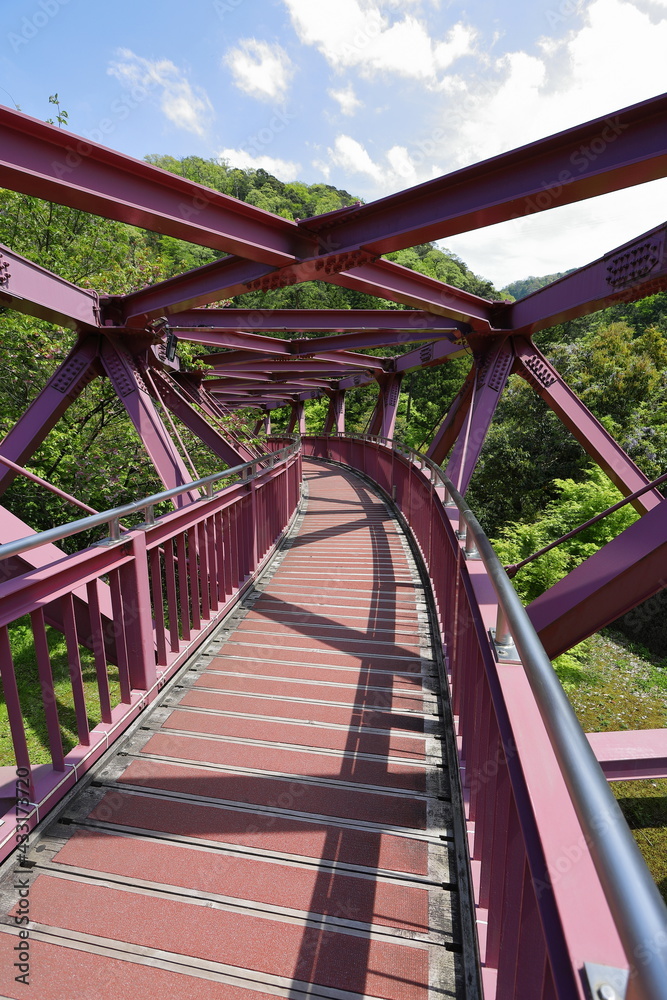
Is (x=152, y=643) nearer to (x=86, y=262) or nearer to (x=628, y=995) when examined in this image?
(x=628, y=995)

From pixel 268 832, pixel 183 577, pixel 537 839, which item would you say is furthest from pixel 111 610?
pixel 537 839

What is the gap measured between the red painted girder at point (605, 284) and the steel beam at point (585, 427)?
1.84 ft

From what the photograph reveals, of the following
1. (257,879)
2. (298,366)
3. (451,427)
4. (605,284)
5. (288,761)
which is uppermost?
(298,366)

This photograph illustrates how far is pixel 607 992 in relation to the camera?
817mm

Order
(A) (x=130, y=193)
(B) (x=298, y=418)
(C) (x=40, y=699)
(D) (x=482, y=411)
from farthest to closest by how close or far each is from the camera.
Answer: (B) (x=298, y=418)
(C) (x=40, y=699)
(D) (x=482, y=411)
(A) (x=130, y=193)

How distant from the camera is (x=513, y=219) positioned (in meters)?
4.15

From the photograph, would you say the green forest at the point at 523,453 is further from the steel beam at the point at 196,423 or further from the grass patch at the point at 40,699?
the grass patch at the point at 40,699

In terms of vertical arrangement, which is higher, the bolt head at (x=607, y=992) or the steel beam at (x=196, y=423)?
the steel beam at (x=196, y=423)

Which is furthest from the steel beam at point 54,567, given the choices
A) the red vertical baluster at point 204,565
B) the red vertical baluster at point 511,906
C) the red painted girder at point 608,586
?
the red painted girder at point 608,586

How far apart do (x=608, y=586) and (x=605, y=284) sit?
3720 mm

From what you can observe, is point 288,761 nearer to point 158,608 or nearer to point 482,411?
point 158,608

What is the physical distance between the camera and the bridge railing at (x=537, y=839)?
0.75 meters

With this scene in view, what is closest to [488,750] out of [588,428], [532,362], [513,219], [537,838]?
[537,838]

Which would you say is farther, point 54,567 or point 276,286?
point 276,286
